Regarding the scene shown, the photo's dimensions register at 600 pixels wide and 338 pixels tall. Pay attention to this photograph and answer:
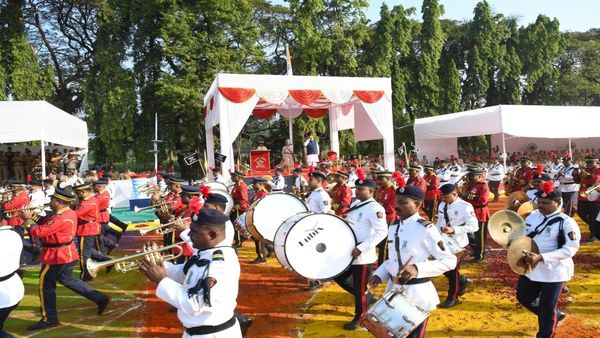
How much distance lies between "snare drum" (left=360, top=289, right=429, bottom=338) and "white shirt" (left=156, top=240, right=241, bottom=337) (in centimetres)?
113

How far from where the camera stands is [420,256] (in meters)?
3.87

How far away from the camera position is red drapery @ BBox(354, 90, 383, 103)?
1678cm

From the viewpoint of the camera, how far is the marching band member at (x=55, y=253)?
585cm

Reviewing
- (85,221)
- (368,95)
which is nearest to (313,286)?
(85,221)

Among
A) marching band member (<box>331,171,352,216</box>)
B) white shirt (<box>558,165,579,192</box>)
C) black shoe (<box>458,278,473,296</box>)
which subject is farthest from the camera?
white shirt (<box>558,165,579,192</box>)

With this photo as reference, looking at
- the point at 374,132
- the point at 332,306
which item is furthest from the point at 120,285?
the point at 374,132

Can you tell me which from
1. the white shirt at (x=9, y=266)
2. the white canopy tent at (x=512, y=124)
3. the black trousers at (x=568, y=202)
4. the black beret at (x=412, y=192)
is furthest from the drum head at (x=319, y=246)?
the white canopy tent at (x=512, y=124)

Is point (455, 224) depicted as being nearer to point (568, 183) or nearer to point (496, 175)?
point (568, 183)

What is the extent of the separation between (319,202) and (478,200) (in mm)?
2820

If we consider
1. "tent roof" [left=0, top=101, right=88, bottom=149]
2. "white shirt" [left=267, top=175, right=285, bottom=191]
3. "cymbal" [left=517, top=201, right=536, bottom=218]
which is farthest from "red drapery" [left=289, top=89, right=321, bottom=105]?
"cymbal" [left=517, top=201, right=536, bottom=218]

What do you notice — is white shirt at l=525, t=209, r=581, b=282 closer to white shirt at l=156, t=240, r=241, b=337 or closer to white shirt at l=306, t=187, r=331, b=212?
white shirt at l=156, t=240, r=241, b=337

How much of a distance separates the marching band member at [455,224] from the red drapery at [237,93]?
9890 mm

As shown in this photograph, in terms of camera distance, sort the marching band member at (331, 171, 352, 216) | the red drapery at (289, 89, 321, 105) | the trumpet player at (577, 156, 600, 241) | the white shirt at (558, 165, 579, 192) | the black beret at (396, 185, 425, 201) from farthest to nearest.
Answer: the red drapery at (289, 89, 321, 105) < the white shirt at (558, 165, 579, 192) < the trumpet player at (577, 156, 600, 241) < the marching band member at (331, 171, 352, 216) < the black beret at (396, 185, 425, 201)

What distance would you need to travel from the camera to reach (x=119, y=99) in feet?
79.8
